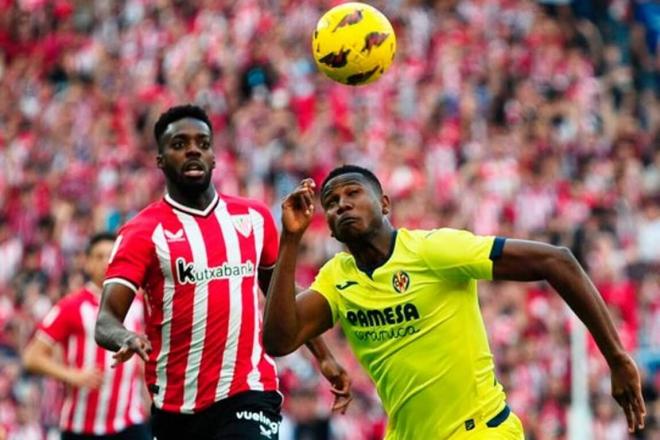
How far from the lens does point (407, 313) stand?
8.12 metres

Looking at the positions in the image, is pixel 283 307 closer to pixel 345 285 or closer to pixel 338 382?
pixel 345 285

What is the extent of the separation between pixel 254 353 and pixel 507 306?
830 cm

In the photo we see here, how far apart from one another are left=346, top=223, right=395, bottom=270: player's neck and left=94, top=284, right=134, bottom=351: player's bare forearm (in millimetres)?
1128

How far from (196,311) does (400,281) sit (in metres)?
1.27

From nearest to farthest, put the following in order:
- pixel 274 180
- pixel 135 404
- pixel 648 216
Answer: pixel 135 404
pixel 648 216
pixel 274 180

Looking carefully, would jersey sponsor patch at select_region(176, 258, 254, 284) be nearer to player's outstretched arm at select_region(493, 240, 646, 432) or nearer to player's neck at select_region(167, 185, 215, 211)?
player's neck at select_region(167, 185, 215, 211)

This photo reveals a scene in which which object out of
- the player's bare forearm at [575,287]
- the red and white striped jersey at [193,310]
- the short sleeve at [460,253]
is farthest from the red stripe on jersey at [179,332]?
the player's bare forearm at [575,287]

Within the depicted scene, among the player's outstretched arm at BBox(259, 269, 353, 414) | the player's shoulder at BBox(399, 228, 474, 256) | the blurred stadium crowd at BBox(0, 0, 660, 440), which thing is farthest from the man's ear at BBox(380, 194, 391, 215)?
the blurred stadium crowd at BBox(0, 0, 660, 440)

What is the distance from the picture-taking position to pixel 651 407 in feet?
52.2

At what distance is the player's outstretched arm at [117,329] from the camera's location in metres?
8.00

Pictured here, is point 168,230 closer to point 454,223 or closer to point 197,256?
point 197,256

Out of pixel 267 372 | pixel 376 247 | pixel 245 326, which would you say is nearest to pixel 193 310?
pixel 245 326

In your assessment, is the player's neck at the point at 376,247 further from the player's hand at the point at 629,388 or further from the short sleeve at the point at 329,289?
the player's hand at the point at 629,388

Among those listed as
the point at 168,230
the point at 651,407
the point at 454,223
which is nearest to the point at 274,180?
the point at 454,223
